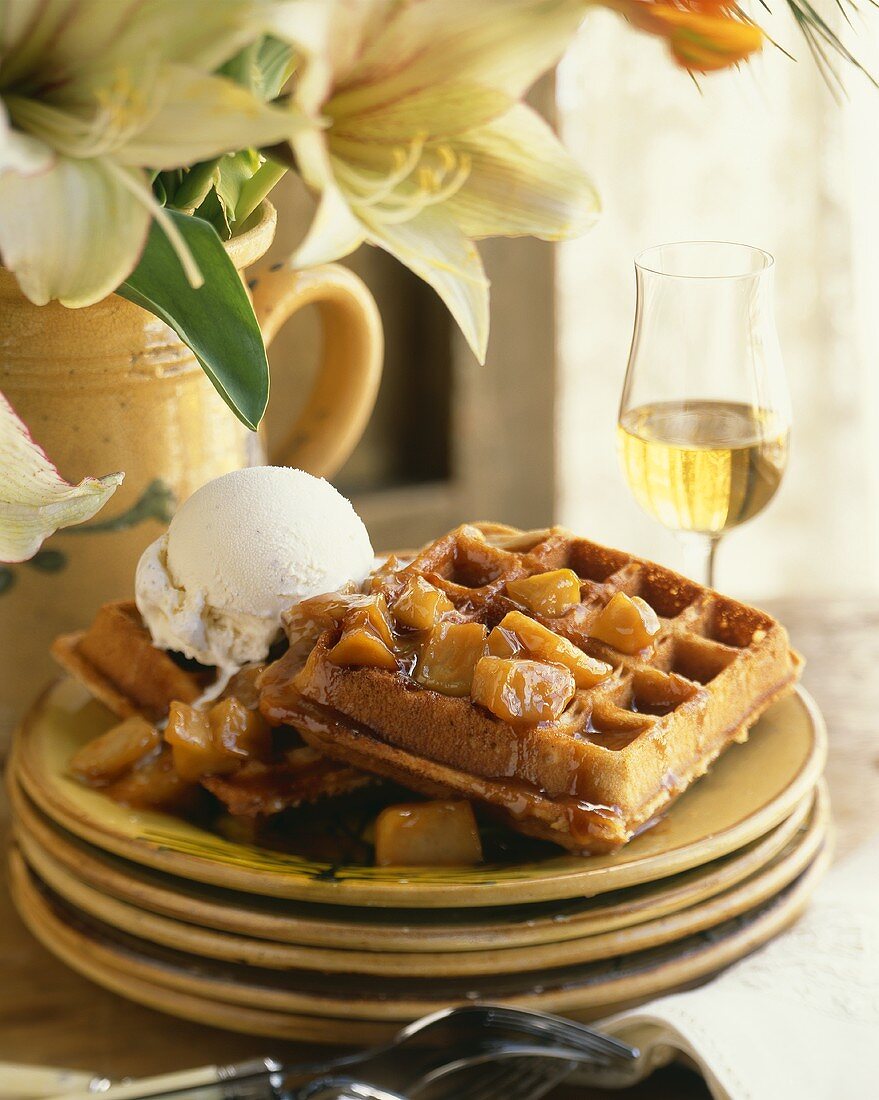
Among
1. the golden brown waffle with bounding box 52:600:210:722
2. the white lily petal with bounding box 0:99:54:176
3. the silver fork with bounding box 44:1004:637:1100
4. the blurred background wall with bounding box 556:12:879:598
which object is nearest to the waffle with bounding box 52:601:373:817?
the golden brown waffle with bounding box 52:600:210:722

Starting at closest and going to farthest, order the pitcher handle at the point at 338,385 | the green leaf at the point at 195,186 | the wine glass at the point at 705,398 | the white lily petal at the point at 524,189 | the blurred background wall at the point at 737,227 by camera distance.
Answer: the white lily petal at the point at 524,189 < the green leaf at the point at 195,186 < the wine glass at the point at 705,398 < the pitcher handle at the point at 338,385 < the blurred background wall at the point at 737,227

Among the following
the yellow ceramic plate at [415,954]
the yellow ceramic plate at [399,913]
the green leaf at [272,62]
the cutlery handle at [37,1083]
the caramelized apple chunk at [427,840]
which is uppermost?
the green leaf at [272,62]

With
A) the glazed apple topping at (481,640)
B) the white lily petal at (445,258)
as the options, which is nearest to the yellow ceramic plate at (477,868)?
the glazed apple topping at (481,640)

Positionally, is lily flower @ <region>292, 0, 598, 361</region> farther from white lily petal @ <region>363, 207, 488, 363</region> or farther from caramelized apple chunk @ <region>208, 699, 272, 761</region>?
caramelized apple chunk @ <region>208, 699, 272, 761</region>

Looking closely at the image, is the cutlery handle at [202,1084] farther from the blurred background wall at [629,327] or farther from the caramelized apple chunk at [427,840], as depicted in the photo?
the blurred background wall at [629,327]

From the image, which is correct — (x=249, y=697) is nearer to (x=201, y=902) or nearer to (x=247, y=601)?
(x=247, y=601)

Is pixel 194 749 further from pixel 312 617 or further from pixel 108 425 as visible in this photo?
pixel 108 425
